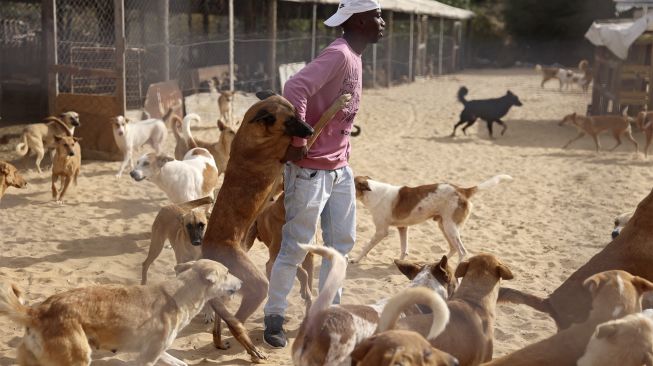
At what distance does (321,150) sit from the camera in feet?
14.7

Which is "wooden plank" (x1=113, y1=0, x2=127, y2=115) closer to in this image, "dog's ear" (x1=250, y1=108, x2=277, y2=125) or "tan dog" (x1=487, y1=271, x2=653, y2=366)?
"dog's ear" (x1=250, y1=108, x2=277, y2=125)

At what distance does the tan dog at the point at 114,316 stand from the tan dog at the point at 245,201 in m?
0.20

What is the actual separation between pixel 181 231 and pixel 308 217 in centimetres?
173

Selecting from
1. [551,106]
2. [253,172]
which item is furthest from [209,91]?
[253,172]

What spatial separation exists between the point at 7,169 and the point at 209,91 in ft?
29.7

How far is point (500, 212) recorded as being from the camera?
885cm

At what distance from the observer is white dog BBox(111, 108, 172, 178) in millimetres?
10656

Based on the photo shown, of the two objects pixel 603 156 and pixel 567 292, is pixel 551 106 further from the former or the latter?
pixel 567 292

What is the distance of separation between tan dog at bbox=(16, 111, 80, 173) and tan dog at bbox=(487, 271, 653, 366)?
847 centimetres

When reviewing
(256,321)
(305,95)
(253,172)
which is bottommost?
(256,321)

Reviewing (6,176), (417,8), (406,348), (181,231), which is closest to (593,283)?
(406,348)

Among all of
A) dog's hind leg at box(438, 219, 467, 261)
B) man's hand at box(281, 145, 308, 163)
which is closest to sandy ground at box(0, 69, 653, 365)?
dog's hind leg at box(438, 219, 467, 261)

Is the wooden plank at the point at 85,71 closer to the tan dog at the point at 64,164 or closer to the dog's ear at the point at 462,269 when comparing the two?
the tan dog at the point at 64,164

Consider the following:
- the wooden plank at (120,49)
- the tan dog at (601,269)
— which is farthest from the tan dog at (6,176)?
the tan dog at (601,269)
